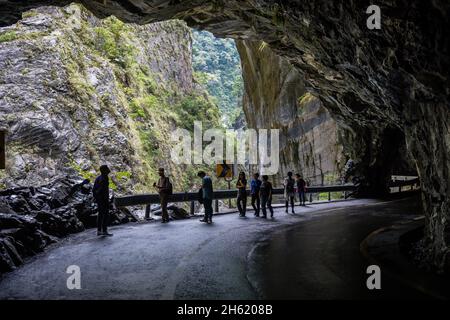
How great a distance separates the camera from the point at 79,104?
27.6 m

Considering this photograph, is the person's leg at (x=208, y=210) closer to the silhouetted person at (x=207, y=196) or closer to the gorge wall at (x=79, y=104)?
the silhouetted person at (x=207, y=196)

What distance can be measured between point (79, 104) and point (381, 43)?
916 inches

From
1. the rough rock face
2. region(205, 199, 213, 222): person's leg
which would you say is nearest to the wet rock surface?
region(205, 199, 213, 222): person's leg

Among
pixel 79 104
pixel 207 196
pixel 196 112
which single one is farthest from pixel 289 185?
pixel 196 112

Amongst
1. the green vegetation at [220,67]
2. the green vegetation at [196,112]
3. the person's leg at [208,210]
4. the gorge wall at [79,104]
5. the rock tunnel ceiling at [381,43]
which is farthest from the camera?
the green vegetation at [220,67]

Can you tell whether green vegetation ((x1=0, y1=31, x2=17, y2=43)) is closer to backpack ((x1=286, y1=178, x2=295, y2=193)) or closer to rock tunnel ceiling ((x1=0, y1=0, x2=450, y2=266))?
rock tunnel ceiling ((x1=0, y1=0, x2=450, y2=266))

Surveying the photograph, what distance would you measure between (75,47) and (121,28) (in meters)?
9.48

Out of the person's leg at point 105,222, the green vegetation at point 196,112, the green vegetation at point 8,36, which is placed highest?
the green vegetation at point 8,36

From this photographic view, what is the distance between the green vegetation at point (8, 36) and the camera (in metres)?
27.8

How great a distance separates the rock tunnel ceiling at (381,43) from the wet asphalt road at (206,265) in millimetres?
2271

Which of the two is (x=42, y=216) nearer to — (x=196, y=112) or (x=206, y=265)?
(x=206, y=265)

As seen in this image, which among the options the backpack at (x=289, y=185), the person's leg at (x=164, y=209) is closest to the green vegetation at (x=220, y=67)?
the backpack at (x=289, y=185)

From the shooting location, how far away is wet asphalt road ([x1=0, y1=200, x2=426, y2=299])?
6.37 metres
